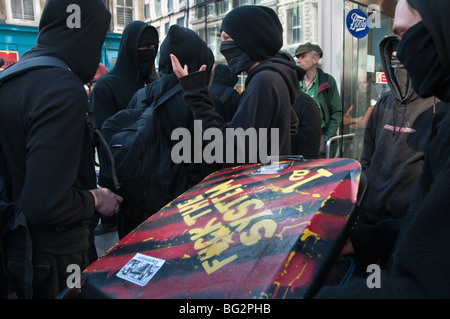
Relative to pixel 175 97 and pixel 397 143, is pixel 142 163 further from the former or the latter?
pixel 397 143

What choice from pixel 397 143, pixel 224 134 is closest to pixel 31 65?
pixel 224 134

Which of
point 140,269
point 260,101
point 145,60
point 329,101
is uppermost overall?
point 145,60

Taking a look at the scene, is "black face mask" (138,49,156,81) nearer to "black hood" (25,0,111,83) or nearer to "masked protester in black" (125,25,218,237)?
"masked protester in black" (125,25,218,237)

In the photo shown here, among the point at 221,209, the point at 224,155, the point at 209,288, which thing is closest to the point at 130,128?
the point at 224,155

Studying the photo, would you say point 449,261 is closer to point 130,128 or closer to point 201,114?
point 201,114

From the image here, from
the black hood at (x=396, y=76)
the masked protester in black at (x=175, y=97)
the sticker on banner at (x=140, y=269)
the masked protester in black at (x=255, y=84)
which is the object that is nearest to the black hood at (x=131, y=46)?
the masked protester in black at (x=175, y=97)

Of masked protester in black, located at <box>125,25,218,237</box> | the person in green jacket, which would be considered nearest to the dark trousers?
masked protester in black, located at <box>125,25,218,237</box>

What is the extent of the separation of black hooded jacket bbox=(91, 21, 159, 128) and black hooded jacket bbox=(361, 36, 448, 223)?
208cm

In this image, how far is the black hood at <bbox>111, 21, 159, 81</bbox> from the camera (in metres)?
2.99

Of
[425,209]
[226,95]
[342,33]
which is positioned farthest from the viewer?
[342,33]

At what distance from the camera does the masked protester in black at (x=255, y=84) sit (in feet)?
6.19

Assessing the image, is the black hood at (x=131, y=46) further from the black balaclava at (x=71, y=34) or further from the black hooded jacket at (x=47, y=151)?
the black hooded jacket at (x=47, y=151)

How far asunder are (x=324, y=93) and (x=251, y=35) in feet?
10.8

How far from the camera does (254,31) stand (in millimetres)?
2061
